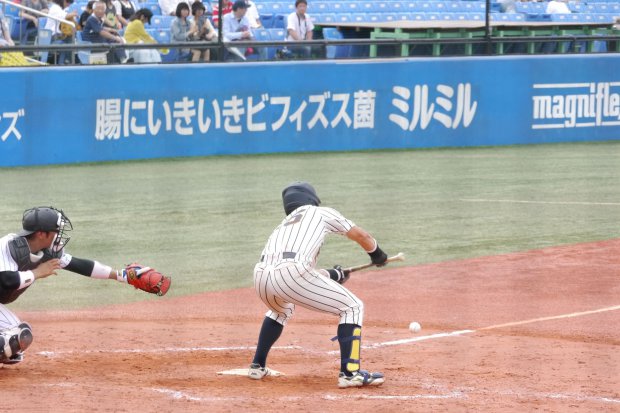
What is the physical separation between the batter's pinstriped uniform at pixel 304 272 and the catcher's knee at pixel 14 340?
132 centimetres

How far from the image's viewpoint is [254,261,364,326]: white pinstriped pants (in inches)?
244

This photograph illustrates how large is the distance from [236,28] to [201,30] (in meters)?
0.69

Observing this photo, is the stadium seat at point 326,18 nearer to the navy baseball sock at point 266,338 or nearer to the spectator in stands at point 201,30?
the spectator in stands at point 201,30

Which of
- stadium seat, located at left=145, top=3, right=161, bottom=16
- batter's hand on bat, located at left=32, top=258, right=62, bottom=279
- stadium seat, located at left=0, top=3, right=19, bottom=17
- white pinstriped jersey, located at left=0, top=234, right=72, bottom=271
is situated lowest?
batter's hand on bat, located at left=32, top=258, right=62, bottom=279

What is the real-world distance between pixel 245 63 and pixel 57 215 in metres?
11.2

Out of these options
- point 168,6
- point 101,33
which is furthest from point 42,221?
point 168,6

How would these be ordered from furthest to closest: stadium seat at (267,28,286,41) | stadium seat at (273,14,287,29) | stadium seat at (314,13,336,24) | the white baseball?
1. stadium seat at (314,13,336,24)
2. stadium seat at (273,14,287,29)
3. stadium seat at (267,28,286,41)
4. the white baseball

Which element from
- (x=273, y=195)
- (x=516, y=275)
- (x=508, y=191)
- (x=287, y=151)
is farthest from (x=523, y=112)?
(x=516, y=275)

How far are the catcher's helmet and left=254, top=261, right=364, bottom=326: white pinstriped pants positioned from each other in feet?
1.33

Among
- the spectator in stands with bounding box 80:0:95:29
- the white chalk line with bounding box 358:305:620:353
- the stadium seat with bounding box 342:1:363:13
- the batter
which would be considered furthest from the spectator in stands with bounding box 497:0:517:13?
the batter

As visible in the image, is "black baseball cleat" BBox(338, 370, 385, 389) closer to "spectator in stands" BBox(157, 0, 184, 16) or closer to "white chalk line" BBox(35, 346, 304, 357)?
"white chalk line" BBox(35, 346, 304, 357)

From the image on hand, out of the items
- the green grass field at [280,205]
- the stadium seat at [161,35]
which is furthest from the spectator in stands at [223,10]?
the green grass field at [280,205]

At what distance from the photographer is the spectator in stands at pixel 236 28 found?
57.4ft

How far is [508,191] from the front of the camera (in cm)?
1432
